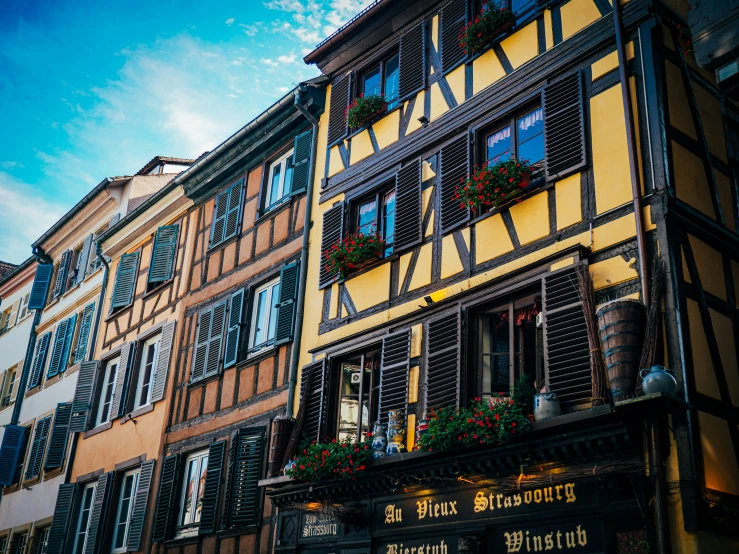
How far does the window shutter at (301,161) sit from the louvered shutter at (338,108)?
577mm

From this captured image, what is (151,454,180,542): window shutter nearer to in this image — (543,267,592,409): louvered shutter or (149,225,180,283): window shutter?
(149,225,180,283): window shutter

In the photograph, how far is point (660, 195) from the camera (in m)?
8.25

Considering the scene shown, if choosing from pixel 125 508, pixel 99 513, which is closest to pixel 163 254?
pixel 125 508

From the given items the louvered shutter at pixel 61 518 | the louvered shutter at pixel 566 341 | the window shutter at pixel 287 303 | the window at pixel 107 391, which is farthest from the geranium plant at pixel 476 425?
the louvered shutter at pixel 61 518

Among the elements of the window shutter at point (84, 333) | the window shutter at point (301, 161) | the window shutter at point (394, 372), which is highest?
the window shutter at point (301, 161)

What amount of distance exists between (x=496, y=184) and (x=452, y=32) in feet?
10.7

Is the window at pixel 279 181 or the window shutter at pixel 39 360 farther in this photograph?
the window shutter at pixel 39 360

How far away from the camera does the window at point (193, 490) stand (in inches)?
543

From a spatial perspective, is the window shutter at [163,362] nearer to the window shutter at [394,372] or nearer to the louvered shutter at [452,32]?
the window shutter at [394,372]

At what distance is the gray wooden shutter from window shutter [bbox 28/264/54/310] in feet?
36.4

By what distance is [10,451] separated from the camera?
69.2ft

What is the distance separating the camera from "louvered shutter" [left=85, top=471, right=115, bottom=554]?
50.9ft

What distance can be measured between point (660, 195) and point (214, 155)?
10265 mm

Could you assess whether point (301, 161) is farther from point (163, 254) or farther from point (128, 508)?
point (128, 508)
